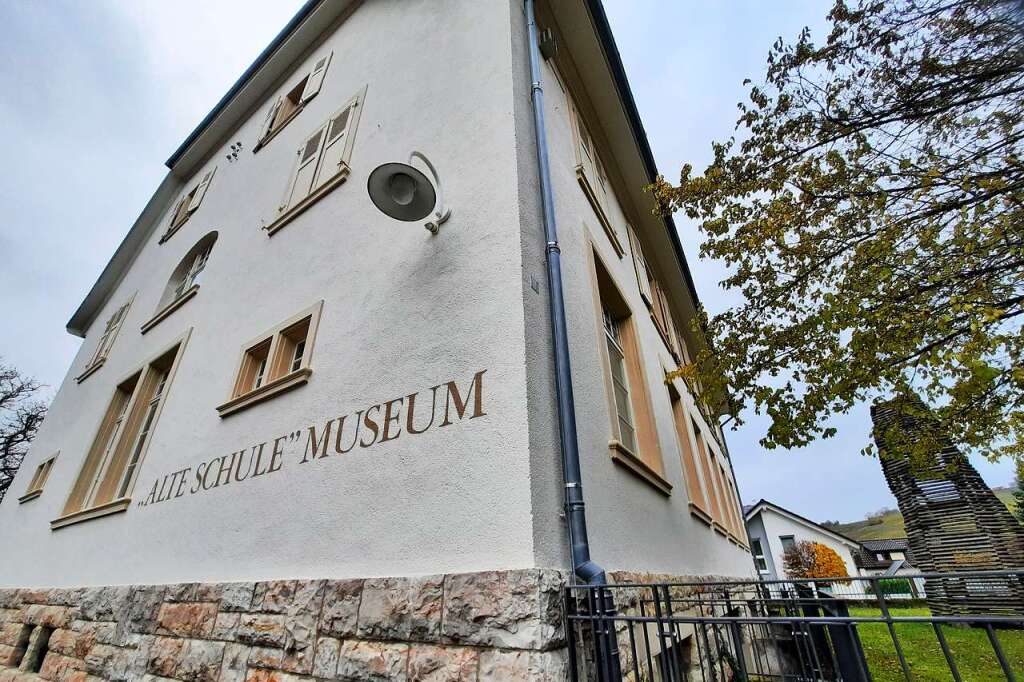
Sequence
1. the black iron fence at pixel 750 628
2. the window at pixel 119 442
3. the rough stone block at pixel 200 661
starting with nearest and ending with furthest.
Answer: the black iron fence at pixel 750 628 → the rough stone block at pixel 200 661 → the window at pixel 119 442

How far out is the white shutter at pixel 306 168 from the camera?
21.1 ft

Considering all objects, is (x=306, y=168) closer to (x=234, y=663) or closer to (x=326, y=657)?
(x=234, y=663)

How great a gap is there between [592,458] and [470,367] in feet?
3.61

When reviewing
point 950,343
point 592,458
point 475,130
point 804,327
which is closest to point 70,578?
point 592,458


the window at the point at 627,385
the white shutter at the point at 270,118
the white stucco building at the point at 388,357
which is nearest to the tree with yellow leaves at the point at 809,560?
the white stucco building at the point at 388,357

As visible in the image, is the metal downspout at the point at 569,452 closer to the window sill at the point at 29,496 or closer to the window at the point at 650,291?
the window at the point at 650,291

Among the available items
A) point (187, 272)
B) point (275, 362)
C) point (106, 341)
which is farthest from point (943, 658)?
point (106, 341)

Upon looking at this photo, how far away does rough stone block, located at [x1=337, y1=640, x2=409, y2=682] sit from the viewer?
265 cm

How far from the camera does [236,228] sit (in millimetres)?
7543

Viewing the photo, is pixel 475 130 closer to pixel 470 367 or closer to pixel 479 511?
pixel 470 367

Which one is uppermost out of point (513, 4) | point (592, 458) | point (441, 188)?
point (513, 4)

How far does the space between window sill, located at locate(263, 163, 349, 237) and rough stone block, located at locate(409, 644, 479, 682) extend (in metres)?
5.01

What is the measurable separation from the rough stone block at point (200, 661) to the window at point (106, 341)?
782cm

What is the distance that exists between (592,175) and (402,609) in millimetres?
5665
